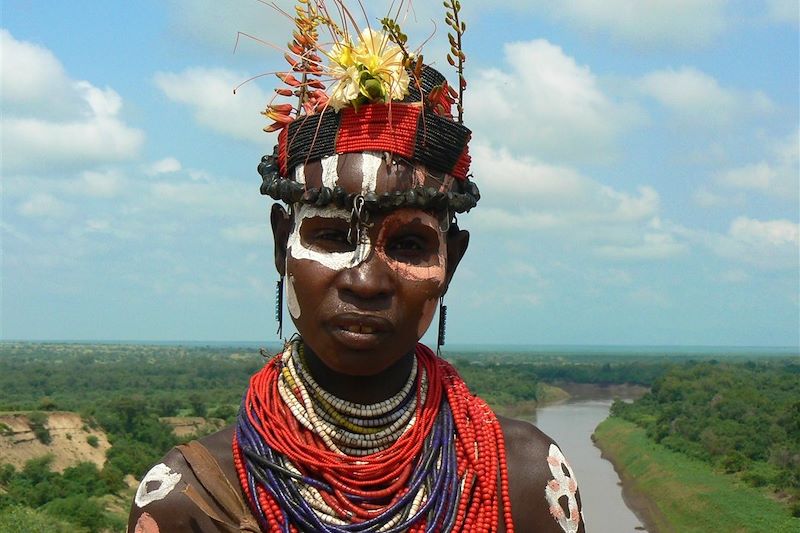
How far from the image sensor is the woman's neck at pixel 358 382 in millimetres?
3119

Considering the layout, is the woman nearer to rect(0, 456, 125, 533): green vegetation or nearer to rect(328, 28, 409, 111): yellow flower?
rect(328, 28, 409, 111): yellow flower

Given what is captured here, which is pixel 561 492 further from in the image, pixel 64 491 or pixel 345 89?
pixel 64 491

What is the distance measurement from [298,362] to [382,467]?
48cm

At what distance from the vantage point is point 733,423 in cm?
5250

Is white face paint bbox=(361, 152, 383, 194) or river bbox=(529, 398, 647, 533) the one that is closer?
white face paint bbox=(361, 152, 383, 194)

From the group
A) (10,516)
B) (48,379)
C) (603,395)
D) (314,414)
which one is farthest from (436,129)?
(48,379)

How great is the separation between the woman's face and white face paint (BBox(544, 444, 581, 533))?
66cm

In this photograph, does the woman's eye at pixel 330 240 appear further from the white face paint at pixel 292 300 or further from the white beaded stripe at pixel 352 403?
the white beaded stripe at pixel 352 403

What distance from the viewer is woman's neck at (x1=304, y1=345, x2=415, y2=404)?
3119 millimetres

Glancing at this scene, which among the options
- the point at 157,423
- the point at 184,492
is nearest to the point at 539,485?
the point at 184,492

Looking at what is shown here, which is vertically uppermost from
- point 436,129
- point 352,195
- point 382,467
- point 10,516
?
point 436,129

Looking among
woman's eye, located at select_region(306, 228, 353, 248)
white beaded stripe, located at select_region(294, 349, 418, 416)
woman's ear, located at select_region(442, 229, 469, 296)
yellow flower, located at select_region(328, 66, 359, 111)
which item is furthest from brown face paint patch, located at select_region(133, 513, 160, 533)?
yellow flower, located at select_region(328, 66, 359, 111)

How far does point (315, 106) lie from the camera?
318 cm

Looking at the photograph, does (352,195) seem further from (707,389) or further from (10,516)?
(707,389)
